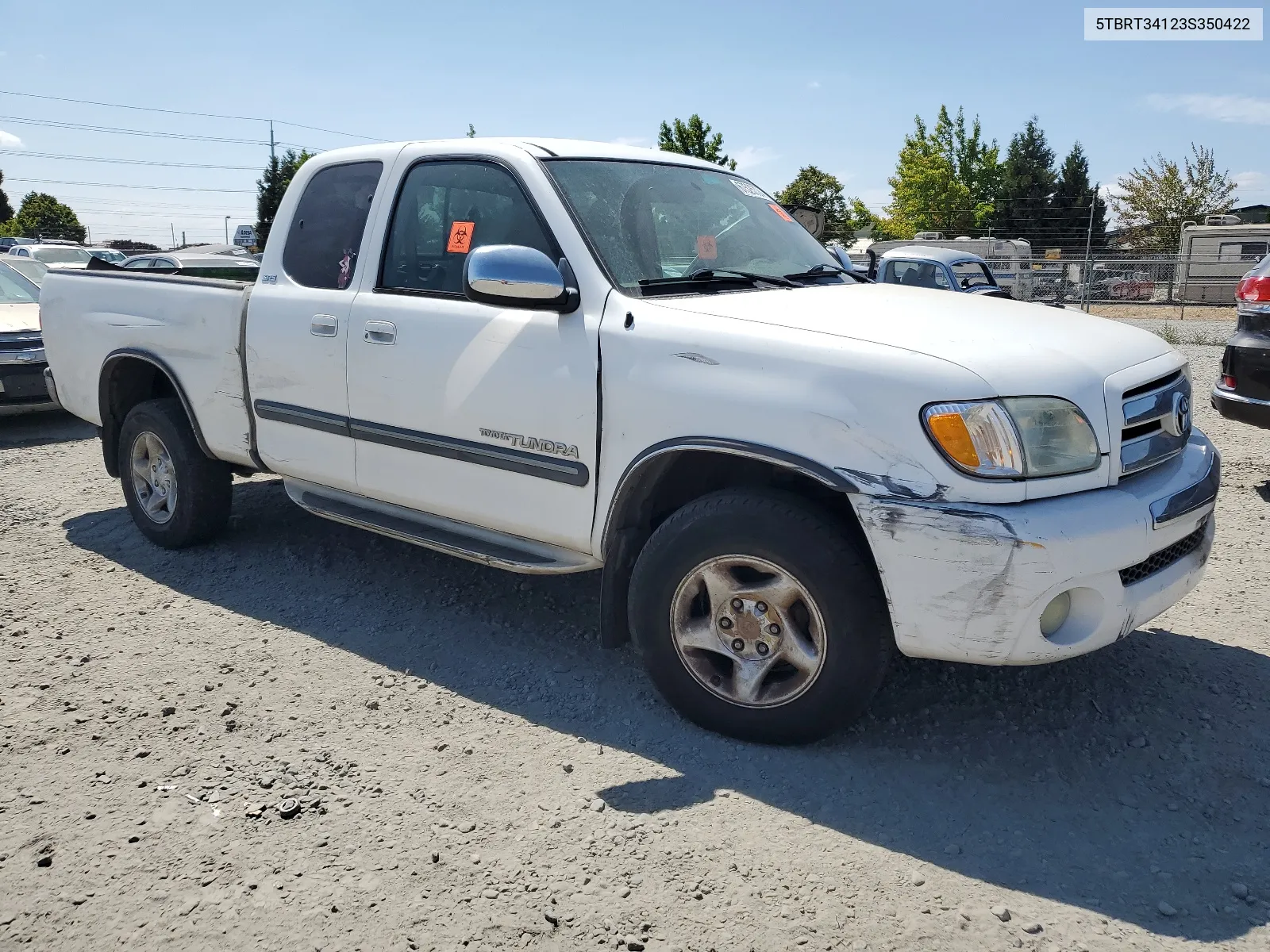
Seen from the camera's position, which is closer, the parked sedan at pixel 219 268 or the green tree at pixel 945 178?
the parked sedan at pixel 219 268

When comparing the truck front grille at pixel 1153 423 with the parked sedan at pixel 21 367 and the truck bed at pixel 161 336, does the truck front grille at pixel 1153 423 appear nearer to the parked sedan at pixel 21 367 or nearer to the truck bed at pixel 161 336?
the truck bed at pixel 161 336

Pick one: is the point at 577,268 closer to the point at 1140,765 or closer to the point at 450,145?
the point at 450,145

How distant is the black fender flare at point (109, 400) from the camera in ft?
16.5

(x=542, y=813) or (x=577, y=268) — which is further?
(x=577, y=268)

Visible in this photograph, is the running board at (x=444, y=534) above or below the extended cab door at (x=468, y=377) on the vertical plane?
below

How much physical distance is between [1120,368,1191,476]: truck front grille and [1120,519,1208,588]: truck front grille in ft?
0.86

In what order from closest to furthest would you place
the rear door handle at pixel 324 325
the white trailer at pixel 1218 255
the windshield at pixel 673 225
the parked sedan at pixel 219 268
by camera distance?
the windshield at pixel 673 225 → the rear door handle at pixel 324 325 → the parked sedan at pixel 219 268 → the white trailer at pixel 1218 255

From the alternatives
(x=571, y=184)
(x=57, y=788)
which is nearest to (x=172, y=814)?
(x=57, y=788)

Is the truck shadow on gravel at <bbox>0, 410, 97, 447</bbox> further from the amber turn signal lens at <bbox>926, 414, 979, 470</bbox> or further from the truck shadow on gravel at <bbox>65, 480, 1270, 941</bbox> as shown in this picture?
the amber turn signal lens at <bbox>926, 414, 979, 470</bbox>

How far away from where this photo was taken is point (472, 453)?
3.81m

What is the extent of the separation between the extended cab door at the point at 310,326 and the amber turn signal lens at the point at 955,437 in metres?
2.46

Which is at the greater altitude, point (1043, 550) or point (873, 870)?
point (1043, 550)

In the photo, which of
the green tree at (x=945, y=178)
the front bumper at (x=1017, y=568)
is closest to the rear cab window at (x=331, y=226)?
the front bumper at (x=1017, y=568)

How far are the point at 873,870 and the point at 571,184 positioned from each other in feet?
8.35
